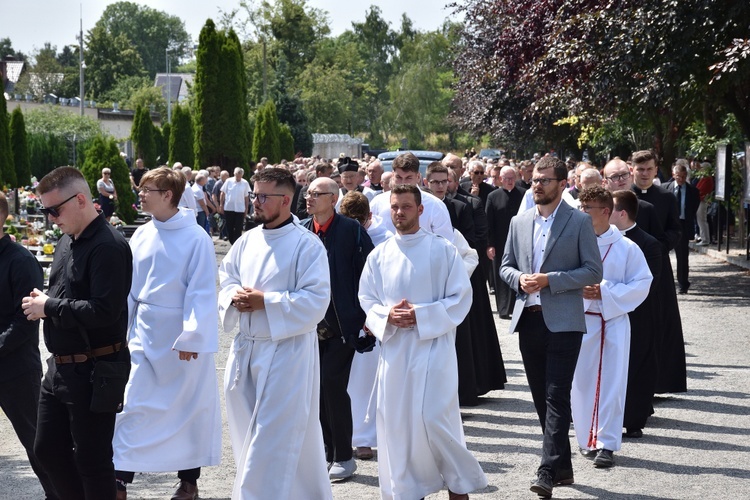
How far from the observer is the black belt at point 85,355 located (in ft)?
18.5

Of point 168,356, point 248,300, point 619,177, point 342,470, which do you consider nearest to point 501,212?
point 619,177

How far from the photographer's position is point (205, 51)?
3672 centimetres

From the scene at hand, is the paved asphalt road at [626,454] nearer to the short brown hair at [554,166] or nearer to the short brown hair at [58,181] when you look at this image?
the short brown hair at [554,166]

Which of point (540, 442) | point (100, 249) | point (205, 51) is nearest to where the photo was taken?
point (100, 249)

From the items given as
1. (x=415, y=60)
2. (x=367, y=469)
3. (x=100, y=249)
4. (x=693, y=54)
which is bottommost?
(x=367, y=469)

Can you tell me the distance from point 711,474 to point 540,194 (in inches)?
84.3

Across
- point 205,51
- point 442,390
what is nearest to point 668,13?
point 442,390

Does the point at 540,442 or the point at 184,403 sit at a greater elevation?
the point at 184,403

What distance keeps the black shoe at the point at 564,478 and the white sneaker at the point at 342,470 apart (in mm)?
1305

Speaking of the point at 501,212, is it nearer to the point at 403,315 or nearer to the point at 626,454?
the point at 626,454

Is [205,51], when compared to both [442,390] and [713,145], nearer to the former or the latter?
[713,145]

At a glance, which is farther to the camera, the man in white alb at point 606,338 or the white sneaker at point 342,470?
the man in white alb at point 606,338

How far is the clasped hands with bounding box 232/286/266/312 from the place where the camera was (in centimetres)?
630

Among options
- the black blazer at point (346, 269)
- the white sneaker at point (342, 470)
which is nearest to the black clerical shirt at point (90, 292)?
the black blazer at point (346, 269)
